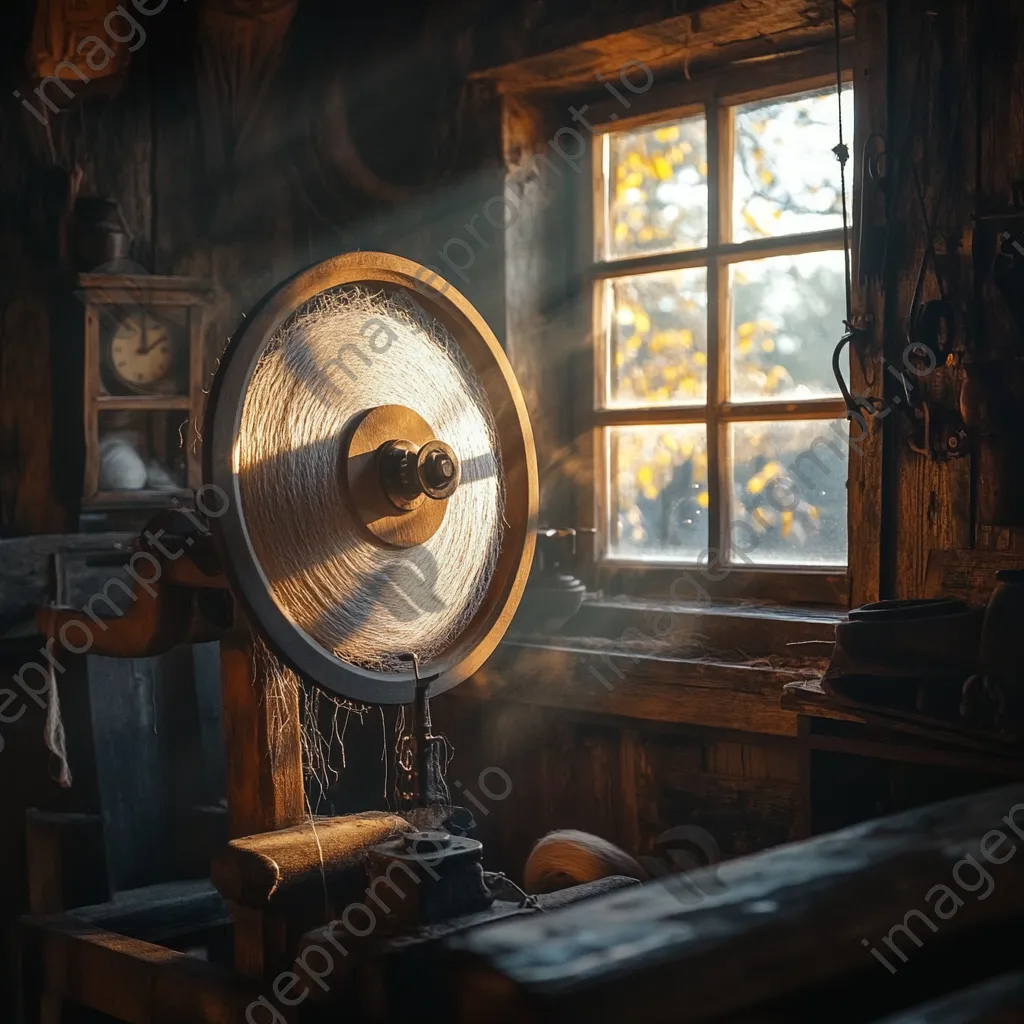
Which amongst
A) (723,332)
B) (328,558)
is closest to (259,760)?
(328,558)

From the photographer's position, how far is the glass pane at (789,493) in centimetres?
348

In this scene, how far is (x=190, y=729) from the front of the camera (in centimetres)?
398

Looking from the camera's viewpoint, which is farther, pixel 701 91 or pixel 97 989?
pixel 701 91

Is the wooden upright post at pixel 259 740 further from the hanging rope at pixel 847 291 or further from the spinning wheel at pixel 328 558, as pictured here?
the hanging rope at pixel 847 291

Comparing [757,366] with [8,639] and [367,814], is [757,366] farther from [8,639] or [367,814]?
[8,639]

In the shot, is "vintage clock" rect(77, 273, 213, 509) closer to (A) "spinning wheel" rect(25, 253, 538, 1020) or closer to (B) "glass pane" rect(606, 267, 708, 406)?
(B) "glass pane" rect(606, 267, 708, 406)

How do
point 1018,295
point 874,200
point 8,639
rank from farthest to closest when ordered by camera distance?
point 8,639
point 874,200
point 1018,295

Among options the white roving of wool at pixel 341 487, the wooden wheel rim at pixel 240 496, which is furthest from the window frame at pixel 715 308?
the white roving of wool at pixel 341 487

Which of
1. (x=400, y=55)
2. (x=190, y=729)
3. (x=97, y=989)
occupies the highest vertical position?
(x=400, y=55)

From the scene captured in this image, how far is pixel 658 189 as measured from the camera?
152 inches

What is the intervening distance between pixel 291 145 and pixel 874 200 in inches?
84.1

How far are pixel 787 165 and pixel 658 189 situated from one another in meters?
0.44

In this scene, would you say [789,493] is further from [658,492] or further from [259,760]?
[259,760]

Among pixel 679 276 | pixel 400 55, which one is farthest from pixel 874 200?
pixel 400 55
